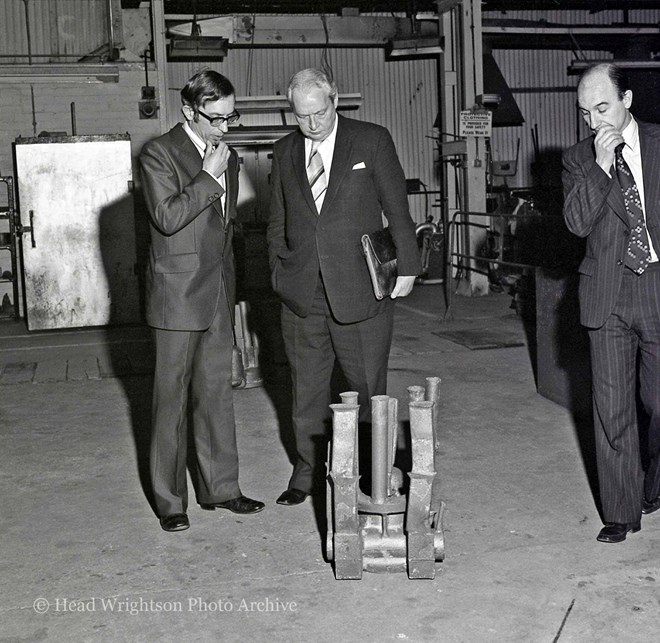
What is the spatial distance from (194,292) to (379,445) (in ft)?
3.36

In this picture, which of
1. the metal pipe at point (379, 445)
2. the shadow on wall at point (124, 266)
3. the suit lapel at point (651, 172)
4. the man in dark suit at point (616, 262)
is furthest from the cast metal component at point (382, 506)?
the shadow on wall at point (124, 266)

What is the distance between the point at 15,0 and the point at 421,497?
1042cm

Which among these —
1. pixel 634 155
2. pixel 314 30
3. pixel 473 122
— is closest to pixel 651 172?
pixel 634 155

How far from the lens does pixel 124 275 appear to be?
10516 mm

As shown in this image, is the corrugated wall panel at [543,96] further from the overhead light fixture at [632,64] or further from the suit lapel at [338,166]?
the suit lapel at [338,166]

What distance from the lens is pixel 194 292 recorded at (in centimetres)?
373

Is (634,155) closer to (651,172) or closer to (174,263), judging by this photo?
(651,172)

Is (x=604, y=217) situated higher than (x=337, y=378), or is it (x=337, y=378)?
(x=604, y=217)

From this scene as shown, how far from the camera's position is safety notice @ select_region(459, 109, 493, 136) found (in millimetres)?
11492

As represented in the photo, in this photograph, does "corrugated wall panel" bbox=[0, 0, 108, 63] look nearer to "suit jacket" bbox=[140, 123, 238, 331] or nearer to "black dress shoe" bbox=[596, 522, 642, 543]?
"suit jacket" bbox=[140, 123, 238, 331]

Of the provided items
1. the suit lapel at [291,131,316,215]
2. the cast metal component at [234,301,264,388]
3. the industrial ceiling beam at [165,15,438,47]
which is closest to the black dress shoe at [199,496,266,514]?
the suit lapel at [291,131,316,215]

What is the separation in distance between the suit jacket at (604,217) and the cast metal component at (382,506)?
0.76 metres

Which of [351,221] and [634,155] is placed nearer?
[634,155]

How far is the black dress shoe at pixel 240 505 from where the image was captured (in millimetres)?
4027
